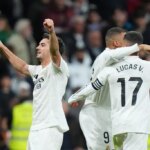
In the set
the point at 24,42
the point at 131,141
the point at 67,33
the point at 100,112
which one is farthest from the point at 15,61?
the point at 67,33

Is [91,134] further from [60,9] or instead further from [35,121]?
[60,9]

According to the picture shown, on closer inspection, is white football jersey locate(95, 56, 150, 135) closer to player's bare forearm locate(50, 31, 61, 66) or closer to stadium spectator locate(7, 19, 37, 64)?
player's bare forearm locate(50, 31, 61, 66)

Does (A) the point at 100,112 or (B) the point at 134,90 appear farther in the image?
(A) the point at 100,112

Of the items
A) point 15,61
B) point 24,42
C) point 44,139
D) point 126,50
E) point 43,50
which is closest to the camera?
point 44,139

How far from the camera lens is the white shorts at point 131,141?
11.7 metres

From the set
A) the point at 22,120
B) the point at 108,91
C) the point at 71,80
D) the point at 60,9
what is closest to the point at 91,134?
the point at 108,91

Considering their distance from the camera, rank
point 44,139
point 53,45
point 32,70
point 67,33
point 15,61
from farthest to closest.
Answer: point 67,33 → point 15,61 → point 32,70 → point 44,139 → point 53,45

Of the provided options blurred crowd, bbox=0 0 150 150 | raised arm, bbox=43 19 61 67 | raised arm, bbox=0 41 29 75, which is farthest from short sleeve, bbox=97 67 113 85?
blurred crowd, bbox=0 0 150 150

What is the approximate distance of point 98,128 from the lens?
12375mm

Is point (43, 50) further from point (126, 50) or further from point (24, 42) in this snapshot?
point (24, 42)

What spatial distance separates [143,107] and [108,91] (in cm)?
64

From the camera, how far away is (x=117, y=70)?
1182cm

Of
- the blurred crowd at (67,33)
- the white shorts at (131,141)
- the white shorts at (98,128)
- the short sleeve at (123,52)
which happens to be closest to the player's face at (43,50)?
the short sleeve at (123,52)

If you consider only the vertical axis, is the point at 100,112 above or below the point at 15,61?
below
